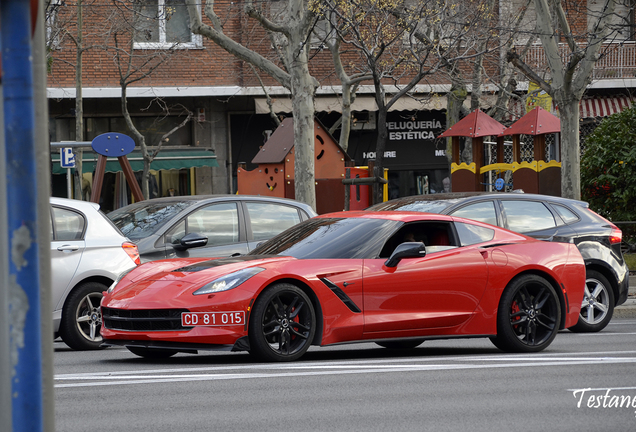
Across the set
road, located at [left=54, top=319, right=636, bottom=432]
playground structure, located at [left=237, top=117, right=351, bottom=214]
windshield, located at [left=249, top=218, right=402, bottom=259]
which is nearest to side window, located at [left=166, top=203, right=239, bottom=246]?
windshield, located at [left=249, top=218, right=402, bottom=259]

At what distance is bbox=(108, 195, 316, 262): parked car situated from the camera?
35.4ft

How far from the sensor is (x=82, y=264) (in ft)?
31.0

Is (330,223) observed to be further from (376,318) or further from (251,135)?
(251,135)

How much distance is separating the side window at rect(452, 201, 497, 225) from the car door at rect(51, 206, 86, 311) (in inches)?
159

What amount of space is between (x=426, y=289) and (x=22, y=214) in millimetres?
5812

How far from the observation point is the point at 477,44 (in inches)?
889

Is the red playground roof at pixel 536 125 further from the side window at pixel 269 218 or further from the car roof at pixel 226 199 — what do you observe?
the side window at pixel 269 218

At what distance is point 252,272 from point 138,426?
2395 millimetres

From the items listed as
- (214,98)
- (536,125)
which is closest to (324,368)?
(536,125)

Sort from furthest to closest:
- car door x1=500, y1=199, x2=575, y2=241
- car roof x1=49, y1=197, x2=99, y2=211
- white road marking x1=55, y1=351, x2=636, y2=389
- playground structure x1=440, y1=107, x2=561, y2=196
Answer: playground structure x1=440, y1=107, x2=561, y2=196
car door x1=500, y1=199, x2=575, y2=241
car roof x1=49, y1=197, x2=99, y2=211
white road marking x1=55, y1=351, x2=636, y2=389

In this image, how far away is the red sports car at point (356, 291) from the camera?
7.52 metres

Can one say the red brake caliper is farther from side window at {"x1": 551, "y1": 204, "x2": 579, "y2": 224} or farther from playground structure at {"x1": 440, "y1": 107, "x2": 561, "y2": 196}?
playground structure at {"x1": 440, "y1": 107, "x2": 561, "y2": 196}

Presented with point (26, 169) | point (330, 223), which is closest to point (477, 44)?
point (330, 223)

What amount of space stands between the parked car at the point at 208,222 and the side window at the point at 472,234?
3054 millimetres
